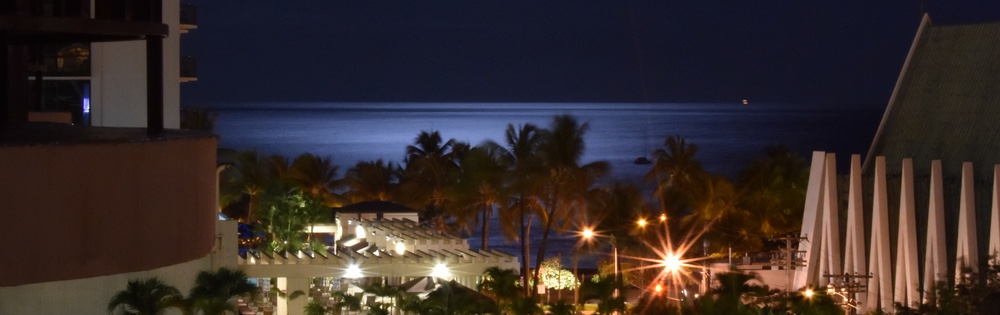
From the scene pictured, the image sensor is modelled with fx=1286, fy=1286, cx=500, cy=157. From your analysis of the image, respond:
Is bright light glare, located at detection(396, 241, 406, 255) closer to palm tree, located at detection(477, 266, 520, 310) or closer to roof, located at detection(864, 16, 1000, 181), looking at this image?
palm tree, located at detection(477, 266, 520, 310)

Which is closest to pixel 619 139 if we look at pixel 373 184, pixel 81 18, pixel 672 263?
pixel 373 184

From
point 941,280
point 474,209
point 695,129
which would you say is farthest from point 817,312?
point 695,129

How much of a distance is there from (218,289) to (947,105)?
47.8ft

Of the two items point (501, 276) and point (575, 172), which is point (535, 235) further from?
point (501, 276)

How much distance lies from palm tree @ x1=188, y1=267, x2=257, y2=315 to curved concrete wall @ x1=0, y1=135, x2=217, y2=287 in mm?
18202

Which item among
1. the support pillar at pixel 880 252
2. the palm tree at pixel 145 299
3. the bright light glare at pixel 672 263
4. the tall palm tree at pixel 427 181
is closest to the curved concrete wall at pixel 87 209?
the palm tree at pixel 145 299

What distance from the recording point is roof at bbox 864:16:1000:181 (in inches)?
963

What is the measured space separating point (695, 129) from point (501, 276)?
14497 cm

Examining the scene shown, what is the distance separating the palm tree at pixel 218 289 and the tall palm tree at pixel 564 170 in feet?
43.2

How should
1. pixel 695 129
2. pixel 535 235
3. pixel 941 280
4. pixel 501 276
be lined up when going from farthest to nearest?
pixel 695 129 → pixel 535 235 → pixel 501 276 → pixel 941 280

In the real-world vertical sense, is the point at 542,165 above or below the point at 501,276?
above

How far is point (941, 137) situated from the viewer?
83.1 ft

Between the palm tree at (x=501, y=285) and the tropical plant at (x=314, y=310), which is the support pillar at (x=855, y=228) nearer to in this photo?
the palm tree at (x=501, y=285)

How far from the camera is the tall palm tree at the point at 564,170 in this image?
34.5 m
